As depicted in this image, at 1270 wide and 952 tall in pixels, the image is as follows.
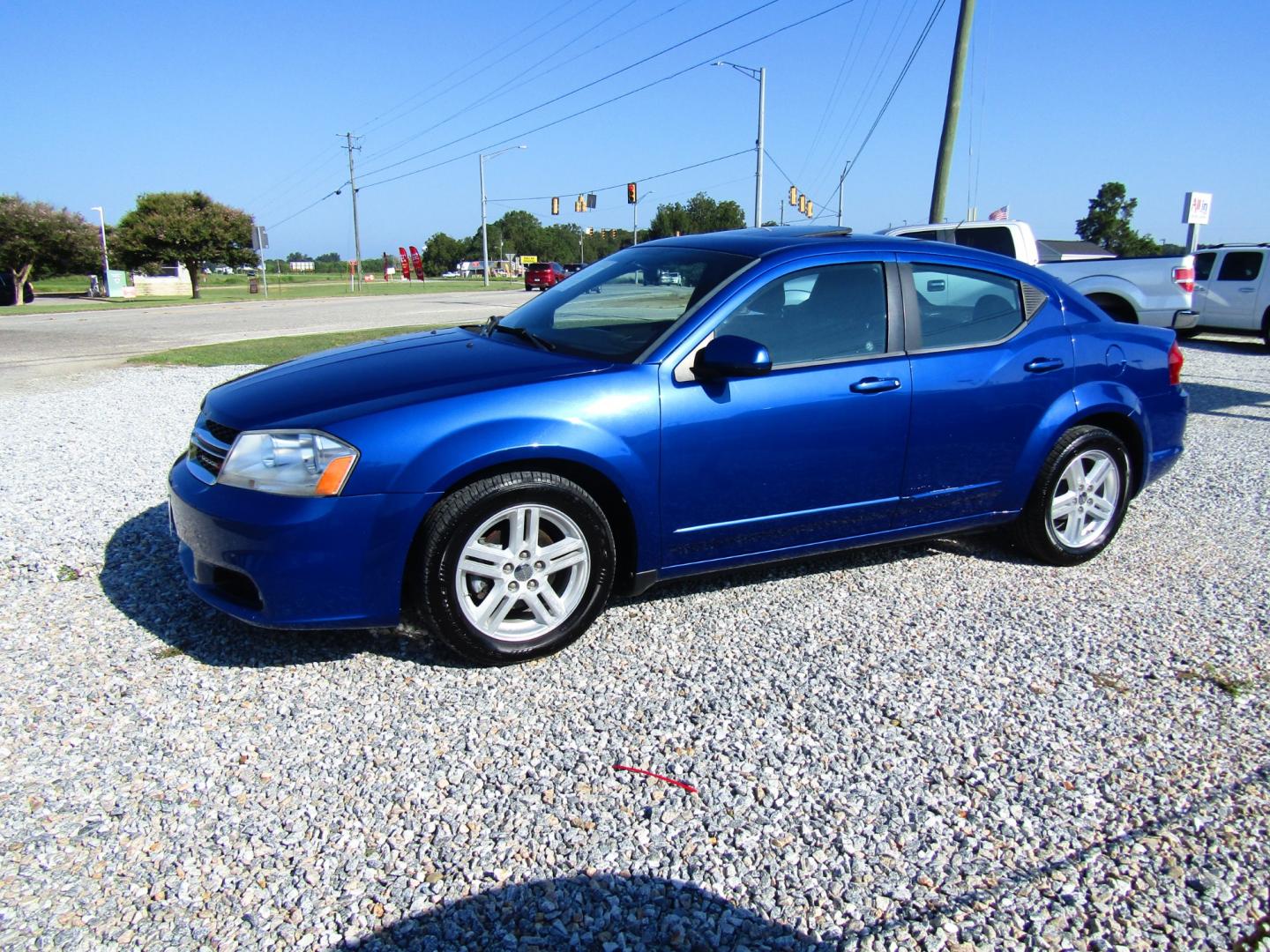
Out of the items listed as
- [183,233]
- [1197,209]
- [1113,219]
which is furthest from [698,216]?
[1197,209]

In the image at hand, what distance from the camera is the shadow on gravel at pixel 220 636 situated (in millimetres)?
3586

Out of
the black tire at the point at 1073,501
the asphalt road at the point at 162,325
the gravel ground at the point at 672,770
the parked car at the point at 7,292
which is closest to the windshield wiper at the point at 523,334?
the gravel ground at the point at 672,770

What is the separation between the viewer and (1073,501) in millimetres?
4676

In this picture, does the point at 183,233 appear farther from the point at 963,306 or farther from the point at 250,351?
the point at 963,306

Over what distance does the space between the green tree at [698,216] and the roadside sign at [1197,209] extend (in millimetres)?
66123

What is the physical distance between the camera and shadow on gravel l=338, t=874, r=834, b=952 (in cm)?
214

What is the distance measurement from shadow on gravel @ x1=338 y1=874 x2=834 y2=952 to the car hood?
1754mm

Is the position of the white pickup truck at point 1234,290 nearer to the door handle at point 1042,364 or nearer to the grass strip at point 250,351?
the grass strip at point 250,351

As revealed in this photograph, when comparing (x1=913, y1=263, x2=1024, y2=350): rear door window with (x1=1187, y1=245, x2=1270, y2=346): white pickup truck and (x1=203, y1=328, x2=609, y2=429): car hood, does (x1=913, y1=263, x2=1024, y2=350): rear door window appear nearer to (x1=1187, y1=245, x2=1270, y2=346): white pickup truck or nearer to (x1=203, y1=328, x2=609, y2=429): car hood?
(x1=203, y1=328, x2=609, y2=429): car hood

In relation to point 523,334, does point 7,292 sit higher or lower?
higher

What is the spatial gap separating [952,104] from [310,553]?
17.5m

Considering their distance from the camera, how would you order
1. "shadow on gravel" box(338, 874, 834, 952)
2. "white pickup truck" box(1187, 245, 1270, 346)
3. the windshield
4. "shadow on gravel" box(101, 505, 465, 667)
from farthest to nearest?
"white pickup truck" box(1187, 245, 1270, 346) < the windshield < "shadow on gravel" box(101, 505, 465, 667) < "shadow on gravel" box(338, 874, 834, 952)

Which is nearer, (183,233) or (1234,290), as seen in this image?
(1234,290)

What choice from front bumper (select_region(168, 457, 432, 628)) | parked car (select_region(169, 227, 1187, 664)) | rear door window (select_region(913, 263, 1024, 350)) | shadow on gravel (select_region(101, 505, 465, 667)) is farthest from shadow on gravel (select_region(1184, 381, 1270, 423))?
front bumper (select_region(168, 457, 432, 628))
